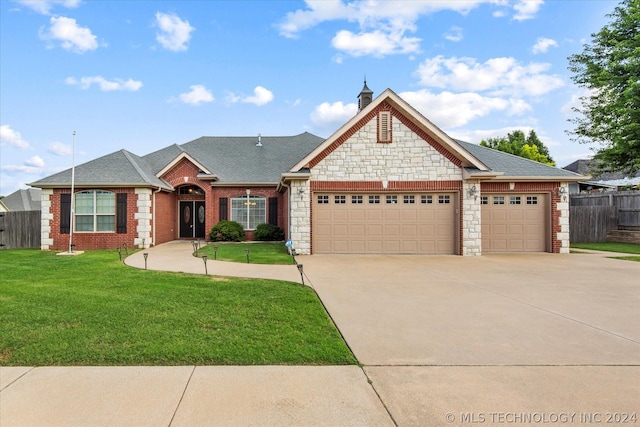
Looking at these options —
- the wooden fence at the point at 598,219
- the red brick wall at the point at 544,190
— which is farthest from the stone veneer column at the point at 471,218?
the wooden fence at the point at 598,219

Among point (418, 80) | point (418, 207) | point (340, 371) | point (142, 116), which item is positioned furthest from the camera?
point (142, 116)

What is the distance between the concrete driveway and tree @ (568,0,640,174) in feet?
49.2

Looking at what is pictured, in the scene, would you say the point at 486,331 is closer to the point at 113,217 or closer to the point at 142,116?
the point at 113,217

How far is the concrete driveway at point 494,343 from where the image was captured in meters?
2.94

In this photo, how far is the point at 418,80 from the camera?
18.4 meters

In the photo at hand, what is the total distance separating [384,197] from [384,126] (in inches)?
113

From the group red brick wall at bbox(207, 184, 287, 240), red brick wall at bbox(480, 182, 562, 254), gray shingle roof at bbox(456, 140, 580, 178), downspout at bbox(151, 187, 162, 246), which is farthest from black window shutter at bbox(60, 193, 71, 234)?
red brick wall at bbox(480, 182, 562, 254)

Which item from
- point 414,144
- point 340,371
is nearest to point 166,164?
point 414,144

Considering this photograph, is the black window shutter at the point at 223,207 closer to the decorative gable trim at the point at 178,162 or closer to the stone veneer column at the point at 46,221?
the decorative gable trim at the point at 178,162

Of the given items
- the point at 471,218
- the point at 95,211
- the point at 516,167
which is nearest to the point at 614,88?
the point at 516,167

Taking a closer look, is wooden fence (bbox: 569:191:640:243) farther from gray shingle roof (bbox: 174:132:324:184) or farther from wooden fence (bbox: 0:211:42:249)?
wooden fence (bbox: 0:211:42:249)

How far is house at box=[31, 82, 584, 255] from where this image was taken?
13.9 meters

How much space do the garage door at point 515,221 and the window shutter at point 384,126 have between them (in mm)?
5057

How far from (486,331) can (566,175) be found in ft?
42.6
